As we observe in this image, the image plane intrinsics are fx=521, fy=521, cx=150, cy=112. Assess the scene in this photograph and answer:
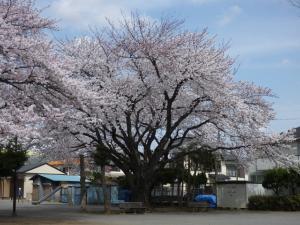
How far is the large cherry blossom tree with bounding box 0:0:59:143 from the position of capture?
19953 millimetres

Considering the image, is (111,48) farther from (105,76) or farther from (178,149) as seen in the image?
(178,149)

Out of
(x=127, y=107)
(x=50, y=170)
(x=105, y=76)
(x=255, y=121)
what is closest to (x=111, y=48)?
(x=105, y=76)

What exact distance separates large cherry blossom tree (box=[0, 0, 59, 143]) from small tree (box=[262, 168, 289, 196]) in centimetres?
1803

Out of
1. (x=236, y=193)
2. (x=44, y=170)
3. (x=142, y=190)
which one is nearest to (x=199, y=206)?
(x=142, y=190)

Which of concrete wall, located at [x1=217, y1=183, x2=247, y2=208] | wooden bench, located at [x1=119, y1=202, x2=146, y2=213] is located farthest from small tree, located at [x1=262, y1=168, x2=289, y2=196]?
wooden bench, located at [x1=119, y1=202, x2=146, y2=213]

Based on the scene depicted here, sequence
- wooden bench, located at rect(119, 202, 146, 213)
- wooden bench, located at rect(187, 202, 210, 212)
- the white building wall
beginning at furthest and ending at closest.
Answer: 1. the white building wall
2. wooden bench, located at rect(187, 202, 210, 212)
3. wooden bench, located at rect(119, 202, 146, 213)

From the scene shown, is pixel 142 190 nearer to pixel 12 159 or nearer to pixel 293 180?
pixel 12 159

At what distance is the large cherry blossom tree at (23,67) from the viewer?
786 inches

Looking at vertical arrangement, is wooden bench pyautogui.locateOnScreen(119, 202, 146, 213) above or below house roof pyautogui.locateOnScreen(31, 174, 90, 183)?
below

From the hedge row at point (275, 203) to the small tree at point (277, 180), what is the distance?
1.86 m

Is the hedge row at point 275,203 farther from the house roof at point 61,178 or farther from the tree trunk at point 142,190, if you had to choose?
the house roof at point 61,178

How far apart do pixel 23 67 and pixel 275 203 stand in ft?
62.7

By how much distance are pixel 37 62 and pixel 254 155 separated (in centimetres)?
1776

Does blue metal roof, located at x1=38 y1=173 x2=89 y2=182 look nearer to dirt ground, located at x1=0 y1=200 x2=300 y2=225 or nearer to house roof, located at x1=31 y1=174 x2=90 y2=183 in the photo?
house roof, located at x1=31 y1=174 x2=90 y2=183
